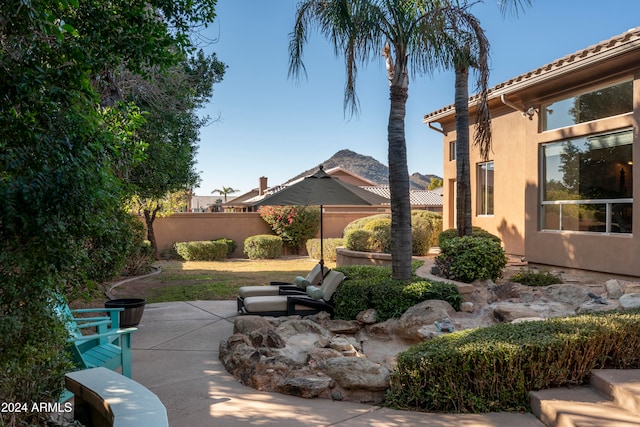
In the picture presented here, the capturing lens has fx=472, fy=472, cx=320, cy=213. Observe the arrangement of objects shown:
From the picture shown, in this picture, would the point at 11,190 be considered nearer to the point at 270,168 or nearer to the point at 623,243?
the point at 623,243

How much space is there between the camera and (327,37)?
828 cm

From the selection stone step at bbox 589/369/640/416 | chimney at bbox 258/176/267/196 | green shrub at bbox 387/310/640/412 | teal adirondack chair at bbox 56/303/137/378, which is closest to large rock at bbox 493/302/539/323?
green shrub at bbox 387/310/640/412

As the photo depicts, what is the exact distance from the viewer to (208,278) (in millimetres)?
15562

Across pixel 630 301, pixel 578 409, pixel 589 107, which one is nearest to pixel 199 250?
pixel 589 107

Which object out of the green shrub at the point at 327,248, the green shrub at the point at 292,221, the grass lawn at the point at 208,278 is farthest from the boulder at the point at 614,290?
the green shrub at the point at 292,221

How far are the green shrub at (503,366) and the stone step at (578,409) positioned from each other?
137 millimetres

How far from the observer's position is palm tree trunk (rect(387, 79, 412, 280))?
8.56m

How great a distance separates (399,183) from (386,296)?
2.05 metres

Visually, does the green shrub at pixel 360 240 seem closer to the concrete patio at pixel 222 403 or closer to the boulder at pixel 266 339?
the concrete patio at pixel 222 403

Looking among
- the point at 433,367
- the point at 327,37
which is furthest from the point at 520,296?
the point at 327,37

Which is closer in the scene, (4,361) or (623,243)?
(4,361)

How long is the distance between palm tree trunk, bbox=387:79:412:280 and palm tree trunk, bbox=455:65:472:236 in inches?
95.8

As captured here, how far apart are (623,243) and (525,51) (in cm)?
808

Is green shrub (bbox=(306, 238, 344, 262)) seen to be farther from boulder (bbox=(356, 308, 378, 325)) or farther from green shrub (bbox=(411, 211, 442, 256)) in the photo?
boulder (bbox=(356, 308, 378, 325))
